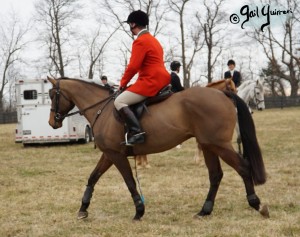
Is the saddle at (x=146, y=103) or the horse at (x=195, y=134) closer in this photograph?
the horse at (x=195, y=134)

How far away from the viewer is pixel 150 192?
7695mm

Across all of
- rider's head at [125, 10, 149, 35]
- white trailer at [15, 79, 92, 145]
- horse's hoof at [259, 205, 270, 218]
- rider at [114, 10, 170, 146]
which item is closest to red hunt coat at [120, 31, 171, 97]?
rider at [114, 10, 170, 146]

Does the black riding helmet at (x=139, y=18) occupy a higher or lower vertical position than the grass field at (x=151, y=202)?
higher

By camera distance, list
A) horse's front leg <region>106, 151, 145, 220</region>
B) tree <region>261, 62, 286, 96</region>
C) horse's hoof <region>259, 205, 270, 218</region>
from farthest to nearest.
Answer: tree <region>261, 62, 286, 96</region>
horse's front leg <region>106, 151, 145, 220</region>
horse's hoof <region>259, 205, 270, 218</region>

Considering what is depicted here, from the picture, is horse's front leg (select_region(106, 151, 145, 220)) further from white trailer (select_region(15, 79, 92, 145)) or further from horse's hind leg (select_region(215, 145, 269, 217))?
white trailer (select_region(15, 79, 92, 145))

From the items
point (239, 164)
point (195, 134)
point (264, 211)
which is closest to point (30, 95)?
point (195, 134)

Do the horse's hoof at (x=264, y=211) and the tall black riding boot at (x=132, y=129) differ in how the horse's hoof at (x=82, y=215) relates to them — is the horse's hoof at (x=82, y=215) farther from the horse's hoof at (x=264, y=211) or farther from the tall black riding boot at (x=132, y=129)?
the horse's hoof at (x=264, y=211)

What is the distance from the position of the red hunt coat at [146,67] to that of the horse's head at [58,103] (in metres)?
1.09

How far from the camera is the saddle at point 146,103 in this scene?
581cm

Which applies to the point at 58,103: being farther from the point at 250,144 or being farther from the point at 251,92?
the point at 251,92

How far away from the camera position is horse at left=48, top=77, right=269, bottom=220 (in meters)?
5.60

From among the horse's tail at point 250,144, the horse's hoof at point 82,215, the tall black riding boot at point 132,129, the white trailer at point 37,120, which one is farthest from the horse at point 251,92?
the horse's hoof at point 82,215

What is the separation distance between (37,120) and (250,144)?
12.8 meters

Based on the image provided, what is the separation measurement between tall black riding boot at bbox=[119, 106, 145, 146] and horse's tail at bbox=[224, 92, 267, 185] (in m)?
1.31
